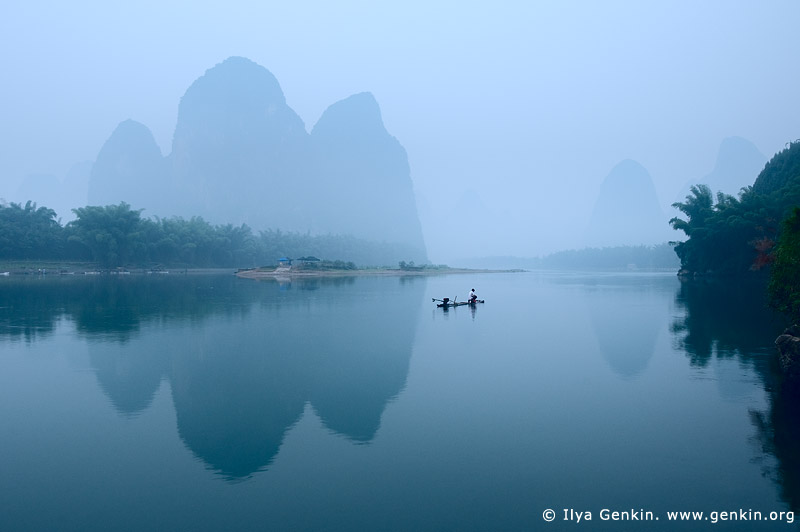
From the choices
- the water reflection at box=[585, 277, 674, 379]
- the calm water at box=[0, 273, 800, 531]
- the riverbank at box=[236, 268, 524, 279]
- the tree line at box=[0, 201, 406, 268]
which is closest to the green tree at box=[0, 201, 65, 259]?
the tree line at box=[0, 201, 406, 268]

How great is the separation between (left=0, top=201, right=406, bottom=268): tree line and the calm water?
73.6 metres

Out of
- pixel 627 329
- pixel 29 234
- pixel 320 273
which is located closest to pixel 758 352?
pixel 627 329

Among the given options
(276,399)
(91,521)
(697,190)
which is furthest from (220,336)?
(697,190)

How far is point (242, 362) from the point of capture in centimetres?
1842

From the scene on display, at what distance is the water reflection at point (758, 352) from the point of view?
964cm

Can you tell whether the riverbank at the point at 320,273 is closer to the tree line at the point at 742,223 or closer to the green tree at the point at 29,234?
the green tree at the point at 29,234

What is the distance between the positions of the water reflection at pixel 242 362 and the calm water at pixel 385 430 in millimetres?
98

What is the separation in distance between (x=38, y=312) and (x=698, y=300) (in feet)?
157

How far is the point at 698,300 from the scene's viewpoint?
4206 cm

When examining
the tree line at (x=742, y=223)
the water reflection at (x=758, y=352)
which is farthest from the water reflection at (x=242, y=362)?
the tree line at (x=742, y=223)

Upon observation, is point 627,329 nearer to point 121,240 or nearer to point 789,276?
point 789,276

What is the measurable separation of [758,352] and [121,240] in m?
94.8

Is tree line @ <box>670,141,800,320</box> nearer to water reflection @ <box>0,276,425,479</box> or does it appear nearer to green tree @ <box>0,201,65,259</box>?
water reflection @ <box>0,276,425,479</box>

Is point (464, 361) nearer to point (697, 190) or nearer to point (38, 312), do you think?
point (38, 312)
